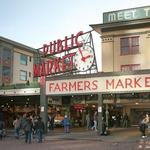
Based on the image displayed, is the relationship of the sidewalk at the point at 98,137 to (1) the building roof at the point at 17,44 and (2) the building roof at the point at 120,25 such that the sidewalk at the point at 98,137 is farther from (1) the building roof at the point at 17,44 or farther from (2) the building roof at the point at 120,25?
(1) the building roof at the point at 17,44

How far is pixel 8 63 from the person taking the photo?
69750mm

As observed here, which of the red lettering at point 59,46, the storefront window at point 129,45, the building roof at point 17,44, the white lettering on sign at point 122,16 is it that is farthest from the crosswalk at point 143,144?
the building roof at point 17,44

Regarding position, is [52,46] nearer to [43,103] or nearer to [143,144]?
[43,103]

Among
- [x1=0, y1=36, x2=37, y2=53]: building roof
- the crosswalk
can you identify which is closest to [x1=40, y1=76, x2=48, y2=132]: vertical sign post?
the crosswalk

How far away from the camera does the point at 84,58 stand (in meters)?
40.1

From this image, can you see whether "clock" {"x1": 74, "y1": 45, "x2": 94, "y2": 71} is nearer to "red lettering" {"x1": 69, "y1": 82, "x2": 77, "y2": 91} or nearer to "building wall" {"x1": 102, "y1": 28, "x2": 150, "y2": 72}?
"red lettering" {"x1": 69, "y1": 82, "x2": 77, "y2": 91}

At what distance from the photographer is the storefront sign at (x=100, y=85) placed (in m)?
34.8

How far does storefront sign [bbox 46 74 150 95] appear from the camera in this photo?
114 feet

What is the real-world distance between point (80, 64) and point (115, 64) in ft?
15.3

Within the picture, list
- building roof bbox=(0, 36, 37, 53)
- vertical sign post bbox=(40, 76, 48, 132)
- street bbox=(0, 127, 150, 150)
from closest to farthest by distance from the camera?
street bbox=(0, 127, 150, 150), vertical sign post bbox=(40, 76, 48, 132), building roof bbox=(0, 36, 37, 53)

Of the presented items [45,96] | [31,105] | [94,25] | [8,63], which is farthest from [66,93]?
[8,63]

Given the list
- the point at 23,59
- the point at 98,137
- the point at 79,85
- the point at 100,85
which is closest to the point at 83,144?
the point at 98,137

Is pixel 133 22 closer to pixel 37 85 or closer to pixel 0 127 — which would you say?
pixel 37 85

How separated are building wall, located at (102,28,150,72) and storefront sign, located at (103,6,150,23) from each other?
1.68 meters
